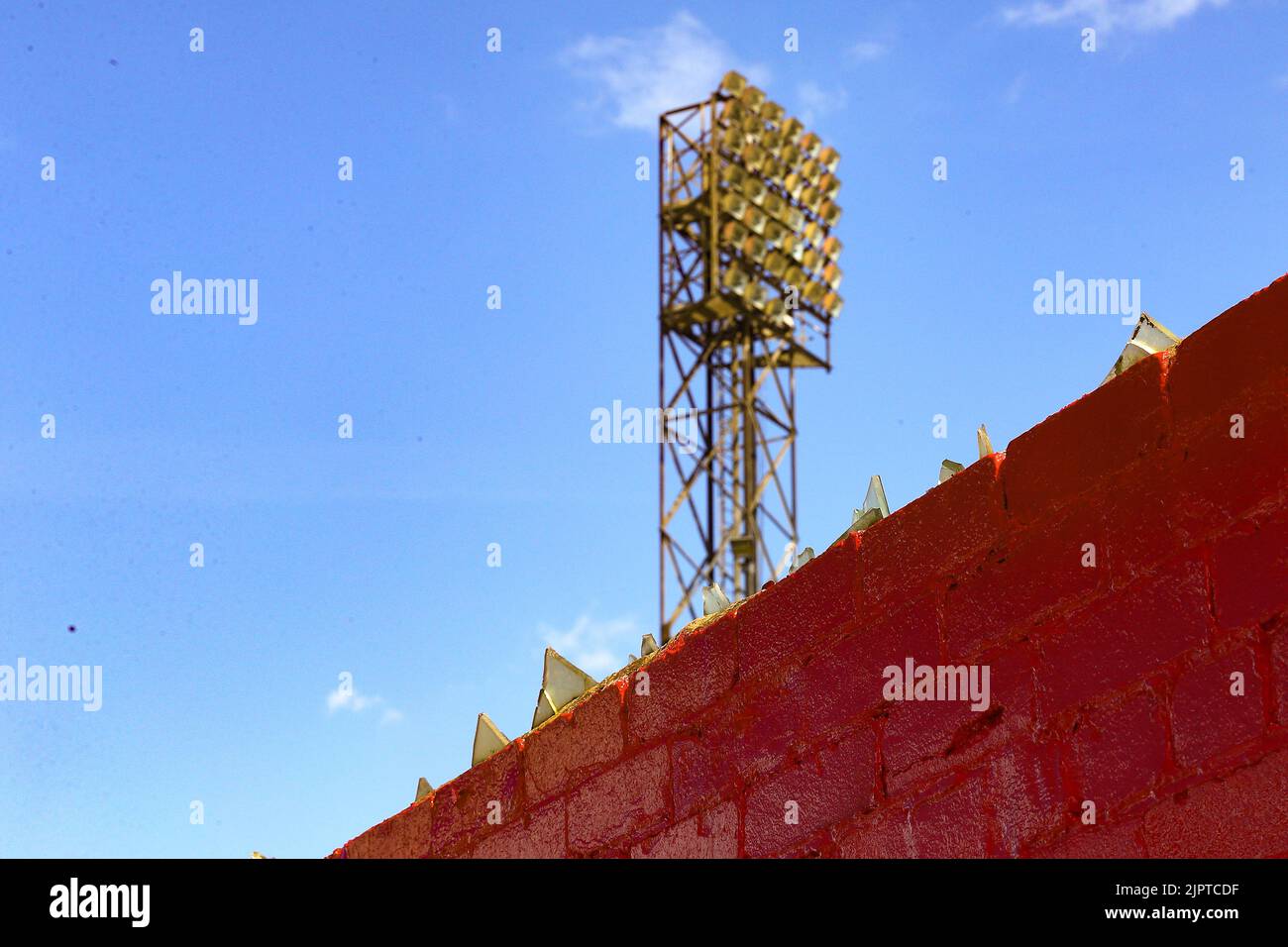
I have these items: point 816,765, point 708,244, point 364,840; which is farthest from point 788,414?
point 816,765

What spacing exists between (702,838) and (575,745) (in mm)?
790

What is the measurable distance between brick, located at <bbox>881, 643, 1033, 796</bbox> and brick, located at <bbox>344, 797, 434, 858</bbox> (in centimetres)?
273

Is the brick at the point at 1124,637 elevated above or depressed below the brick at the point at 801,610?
below

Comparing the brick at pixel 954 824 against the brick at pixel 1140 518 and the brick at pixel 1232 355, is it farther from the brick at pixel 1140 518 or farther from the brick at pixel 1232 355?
the brick at pixel 1232 355

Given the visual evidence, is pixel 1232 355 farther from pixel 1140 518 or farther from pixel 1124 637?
pixel 1124 637

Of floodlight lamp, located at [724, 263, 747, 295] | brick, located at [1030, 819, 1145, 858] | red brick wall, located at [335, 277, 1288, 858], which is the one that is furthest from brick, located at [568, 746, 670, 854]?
floodlight lamp, located at [724, 263, 747, 295]

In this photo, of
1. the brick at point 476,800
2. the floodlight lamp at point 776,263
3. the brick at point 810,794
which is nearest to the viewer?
the brick at point 810,794

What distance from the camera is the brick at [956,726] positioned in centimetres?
377

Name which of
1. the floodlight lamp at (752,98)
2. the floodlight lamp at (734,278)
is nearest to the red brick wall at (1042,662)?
the floodlight lamp at (734,278)

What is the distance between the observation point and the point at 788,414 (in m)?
28.2

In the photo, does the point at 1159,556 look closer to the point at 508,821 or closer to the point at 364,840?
the point at 508,821

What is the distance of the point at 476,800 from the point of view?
5.91m

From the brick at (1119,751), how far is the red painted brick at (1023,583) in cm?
31

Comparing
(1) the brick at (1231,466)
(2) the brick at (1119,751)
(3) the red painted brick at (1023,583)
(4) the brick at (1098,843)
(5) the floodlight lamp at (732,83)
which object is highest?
(5) the floodlight lamp at (732,83)
